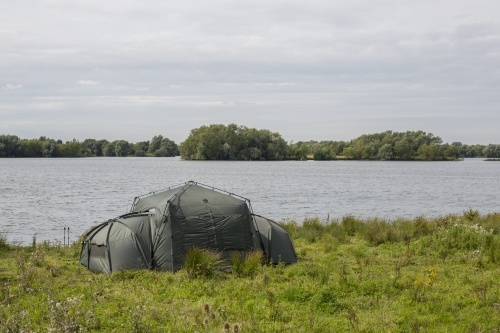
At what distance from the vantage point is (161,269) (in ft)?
44.9

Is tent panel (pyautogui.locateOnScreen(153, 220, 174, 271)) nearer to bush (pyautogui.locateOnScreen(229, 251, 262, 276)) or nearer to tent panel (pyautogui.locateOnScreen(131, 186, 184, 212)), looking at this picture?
tent panel (pyautogui.locateOnScreen(131, 186, 184, 212))

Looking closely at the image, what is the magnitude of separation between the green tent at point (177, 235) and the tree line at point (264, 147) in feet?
393

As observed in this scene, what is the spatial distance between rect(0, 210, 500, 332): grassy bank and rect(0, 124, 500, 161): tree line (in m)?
121

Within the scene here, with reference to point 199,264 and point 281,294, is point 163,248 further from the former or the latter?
point 281,294

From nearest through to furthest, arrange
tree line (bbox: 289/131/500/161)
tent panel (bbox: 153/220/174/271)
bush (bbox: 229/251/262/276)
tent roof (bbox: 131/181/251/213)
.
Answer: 1. bush (bbox: 229/251/262/276)
2. tent panel (bbox: 153/220/174/271)
3. tent roof (bbox: 131/181/251/213)
4. tree line (bbox: 289/131/500/161)

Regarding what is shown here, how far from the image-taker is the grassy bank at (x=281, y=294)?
29.2 ft

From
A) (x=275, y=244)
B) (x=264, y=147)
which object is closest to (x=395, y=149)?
(x=264, y=147)

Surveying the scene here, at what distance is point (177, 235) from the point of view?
45.8 feet

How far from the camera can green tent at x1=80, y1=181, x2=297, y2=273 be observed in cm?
1390

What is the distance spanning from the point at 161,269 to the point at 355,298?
5.29 m

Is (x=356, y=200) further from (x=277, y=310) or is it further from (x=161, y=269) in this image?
(x=277, y=310)

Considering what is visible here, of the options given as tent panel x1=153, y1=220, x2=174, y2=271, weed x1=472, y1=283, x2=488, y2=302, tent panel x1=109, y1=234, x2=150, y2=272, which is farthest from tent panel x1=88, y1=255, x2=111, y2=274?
weed x1=472, y1=283, x2=488, y2=302

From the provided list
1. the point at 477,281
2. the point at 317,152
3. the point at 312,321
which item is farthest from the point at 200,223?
the point at 317,152

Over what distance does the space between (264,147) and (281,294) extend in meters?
136
